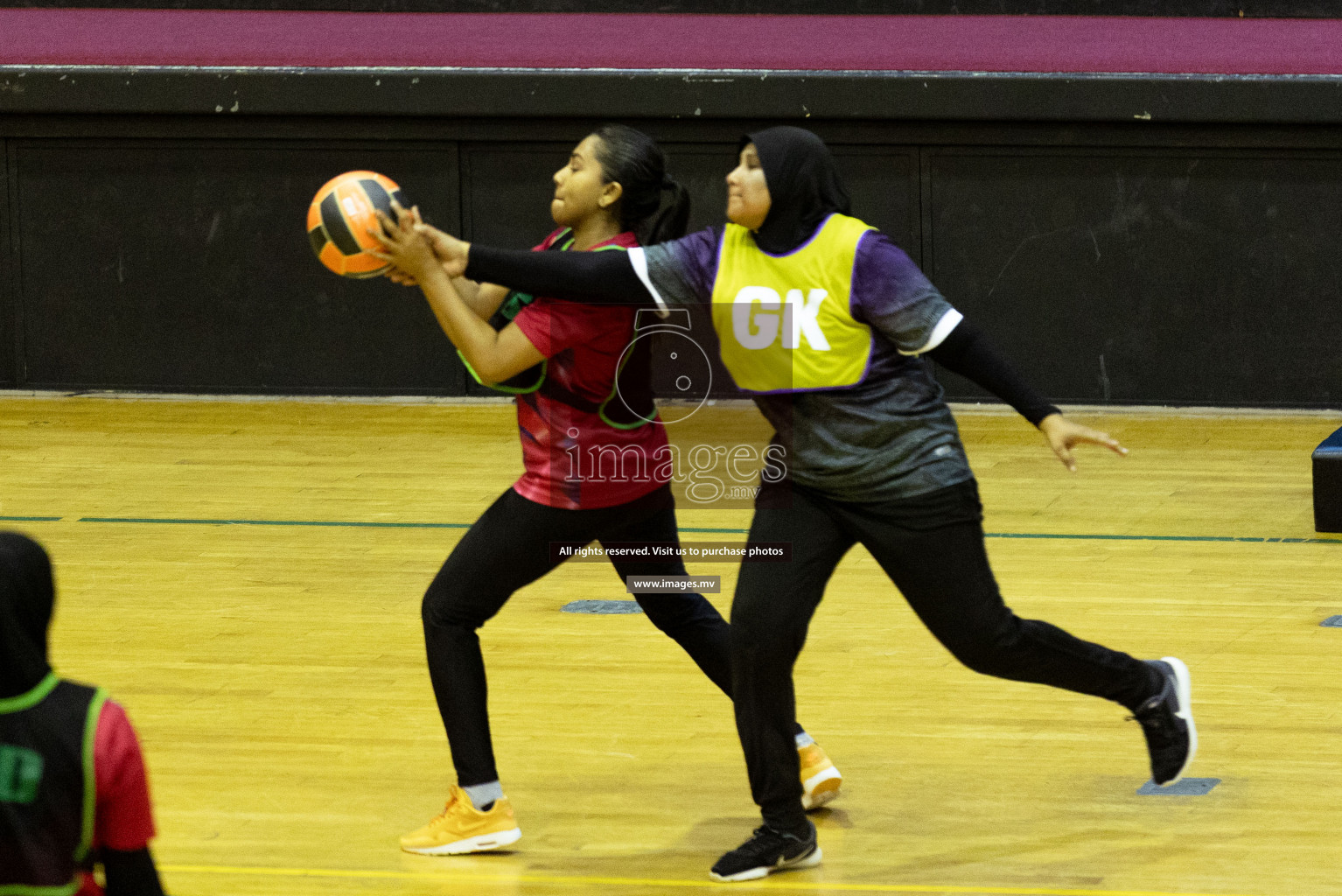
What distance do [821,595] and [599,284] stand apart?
73cm

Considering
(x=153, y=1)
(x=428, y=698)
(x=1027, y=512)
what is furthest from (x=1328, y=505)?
(x=153, y=1)

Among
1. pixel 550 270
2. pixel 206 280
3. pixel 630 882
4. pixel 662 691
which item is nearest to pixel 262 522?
pixel 662 691

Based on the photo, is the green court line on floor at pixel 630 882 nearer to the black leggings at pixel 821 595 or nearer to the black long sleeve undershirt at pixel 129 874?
the black leggings at pixel 821 595

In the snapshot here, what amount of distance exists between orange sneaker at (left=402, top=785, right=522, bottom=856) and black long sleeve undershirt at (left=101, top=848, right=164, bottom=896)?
5.52 feet

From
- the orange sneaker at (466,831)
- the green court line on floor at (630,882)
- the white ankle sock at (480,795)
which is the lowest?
the green court line on floor at (630,882)

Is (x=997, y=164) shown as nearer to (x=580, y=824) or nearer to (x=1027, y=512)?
(x=1027, y=512)

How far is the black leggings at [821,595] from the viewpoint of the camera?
11.4ft

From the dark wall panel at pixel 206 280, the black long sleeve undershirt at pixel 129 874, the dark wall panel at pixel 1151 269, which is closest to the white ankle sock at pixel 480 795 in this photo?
the black long sleeve undershirt at pixel 129 874

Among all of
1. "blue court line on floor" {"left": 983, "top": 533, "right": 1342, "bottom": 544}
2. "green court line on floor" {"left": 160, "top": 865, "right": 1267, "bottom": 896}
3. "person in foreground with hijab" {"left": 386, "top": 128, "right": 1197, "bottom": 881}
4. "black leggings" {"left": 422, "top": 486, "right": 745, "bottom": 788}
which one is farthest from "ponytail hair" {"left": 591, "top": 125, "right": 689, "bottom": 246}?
"blue court line on floor" {"left": 983, "top": 533, "right": 1342, "bottom": 544}

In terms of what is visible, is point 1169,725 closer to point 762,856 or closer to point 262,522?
point 762,856

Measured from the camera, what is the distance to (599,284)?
11.5ft

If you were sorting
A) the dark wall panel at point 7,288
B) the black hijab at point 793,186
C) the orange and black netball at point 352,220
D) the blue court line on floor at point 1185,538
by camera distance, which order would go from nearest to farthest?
the black hijab at point 793,186 → the orange and black netball at point 352,220 → the blue court line on floor at point 1185,538 → the dark wall panel at point 7,288

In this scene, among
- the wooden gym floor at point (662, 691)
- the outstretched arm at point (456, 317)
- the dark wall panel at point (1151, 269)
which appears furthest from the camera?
the dark wall panel at point (1151, 269)

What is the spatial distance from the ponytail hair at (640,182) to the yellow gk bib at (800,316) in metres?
0.36
